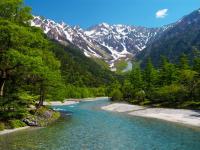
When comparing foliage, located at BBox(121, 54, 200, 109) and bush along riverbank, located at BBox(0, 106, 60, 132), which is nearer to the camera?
bush along riverbank, located at BBox(0, 106, 60, 132)

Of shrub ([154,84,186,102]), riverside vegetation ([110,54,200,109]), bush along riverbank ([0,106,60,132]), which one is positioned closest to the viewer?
bush along riverbank ([0,106,60,132])

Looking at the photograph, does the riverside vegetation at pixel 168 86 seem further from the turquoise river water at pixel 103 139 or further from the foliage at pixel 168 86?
the turquoise river water at pixel 103 139

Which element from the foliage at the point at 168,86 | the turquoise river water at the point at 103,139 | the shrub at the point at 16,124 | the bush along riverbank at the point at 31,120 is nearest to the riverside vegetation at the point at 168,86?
the foliage at the point at 168,86

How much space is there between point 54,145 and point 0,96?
14.0 meters

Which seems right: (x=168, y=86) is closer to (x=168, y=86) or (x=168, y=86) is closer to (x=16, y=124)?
(x=168, y=86)

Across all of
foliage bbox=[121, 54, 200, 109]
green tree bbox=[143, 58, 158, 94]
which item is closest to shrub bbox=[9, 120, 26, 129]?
foliage bbox=[121, 54, 200, 109]

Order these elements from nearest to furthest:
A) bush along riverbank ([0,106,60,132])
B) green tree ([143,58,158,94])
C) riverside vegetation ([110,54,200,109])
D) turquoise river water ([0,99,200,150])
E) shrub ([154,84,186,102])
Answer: turquoise river water ([0,99,200,150]) → bush along riverbank ([0,106,60,132]) → riverside vegetation ([110,54,200,109]) → shrub ([154,84,186,102]) → green tree ([143,58,158,94])

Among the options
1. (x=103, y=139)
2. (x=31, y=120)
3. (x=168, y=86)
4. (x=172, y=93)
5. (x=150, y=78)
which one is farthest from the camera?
(x=150, y=78)

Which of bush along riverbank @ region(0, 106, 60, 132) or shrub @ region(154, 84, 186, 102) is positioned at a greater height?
shrub @ region(154, 84, 186, 102)

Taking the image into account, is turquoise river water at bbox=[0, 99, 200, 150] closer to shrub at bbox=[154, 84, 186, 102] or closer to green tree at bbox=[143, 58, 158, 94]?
shrub at bbox=[154, 84, 186, 102]

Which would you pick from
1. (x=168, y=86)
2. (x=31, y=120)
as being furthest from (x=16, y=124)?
(x=168, y=86)

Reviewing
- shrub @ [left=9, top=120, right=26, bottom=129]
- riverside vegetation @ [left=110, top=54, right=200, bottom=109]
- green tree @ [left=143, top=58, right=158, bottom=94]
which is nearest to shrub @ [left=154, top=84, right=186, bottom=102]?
riverside vegetation @ [left=110, top=54, right=200, bottom=109]

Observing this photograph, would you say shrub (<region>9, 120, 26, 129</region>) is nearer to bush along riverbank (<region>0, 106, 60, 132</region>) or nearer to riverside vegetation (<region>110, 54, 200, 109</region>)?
bush along riverbank (<region>0, 106, 60, 132</region>)

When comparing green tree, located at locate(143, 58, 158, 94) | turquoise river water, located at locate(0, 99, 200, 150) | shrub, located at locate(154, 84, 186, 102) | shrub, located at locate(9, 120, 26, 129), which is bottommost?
turquoise river water, located at locate(0, 99, 200, 150)
